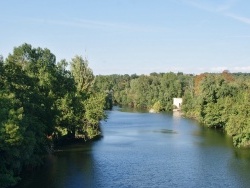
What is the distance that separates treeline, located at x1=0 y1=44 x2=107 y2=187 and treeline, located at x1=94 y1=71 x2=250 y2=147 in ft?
83.1

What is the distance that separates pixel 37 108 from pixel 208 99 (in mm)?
61498

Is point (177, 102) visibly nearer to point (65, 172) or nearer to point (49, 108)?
point (49, 108)

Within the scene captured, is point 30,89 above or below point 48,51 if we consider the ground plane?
below

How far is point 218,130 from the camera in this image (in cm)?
8988

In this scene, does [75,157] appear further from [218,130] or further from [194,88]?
[194,88]

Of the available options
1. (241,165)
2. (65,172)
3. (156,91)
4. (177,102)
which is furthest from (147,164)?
(156,91)

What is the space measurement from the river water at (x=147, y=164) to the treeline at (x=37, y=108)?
319cm

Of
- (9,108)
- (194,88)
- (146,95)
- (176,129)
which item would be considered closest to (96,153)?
(9,108)

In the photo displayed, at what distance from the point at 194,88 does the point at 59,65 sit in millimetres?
93800

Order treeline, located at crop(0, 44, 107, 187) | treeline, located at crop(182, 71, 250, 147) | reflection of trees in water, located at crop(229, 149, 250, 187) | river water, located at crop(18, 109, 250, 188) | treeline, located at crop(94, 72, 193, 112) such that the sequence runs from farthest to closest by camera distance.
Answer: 1. treeline, located at crop(94, 72, 193, 112)
2. treeline, located at crop(182, 71, 250, 147)
3. reflection of trees in water, located at crop(229, 149, 250, 187)
4. river water, located at crop(18, 109, 250, 188)
5. treeline, located at crop(0, 44, 107, 187)

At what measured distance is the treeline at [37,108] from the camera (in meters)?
37.3

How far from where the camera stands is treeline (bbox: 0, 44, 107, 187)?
37.3 m

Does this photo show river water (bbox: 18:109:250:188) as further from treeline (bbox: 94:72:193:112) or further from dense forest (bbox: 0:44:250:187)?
treeline (bbox: 94:72:193:112)

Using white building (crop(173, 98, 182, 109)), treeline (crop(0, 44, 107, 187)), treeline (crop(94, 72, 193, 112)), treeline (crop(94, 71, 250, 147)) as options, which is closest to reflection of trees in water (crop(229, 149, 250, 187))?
treeline (crop(94, 71, 250, 147))
